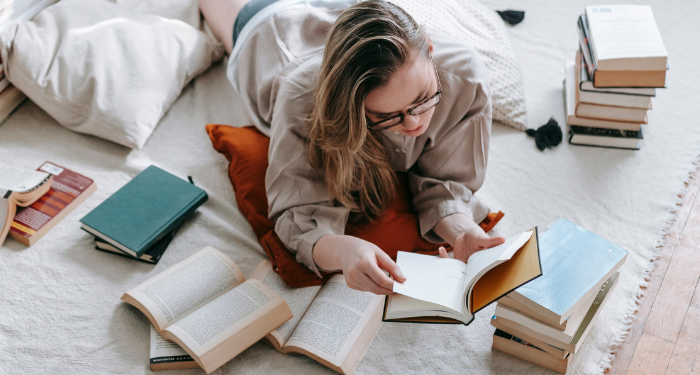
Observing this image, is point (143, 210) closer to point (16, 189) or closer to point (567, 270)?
point (16, 189)

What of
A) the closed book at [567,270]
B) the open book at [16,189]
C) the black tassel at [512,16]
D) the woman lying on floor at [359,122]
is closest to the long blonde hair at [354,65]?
the woman lying on floor at [359,122]

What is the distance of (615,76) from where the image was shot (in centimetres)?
149

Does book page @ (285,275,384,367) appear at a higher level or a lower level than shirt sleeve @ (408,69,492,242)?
lower

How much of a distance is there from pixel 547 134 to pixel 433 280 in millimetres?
897

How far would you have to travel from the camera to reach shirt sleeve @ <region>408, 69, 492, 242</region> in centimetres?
122

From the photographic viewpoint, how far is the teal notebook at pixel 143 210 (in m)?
1.27

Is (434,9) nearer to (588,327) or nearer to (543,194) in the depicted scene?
(543,194)

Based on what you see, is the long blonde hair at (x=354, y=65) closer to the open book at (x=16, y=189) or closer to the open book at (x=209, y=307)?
the open book at (x=209, y=307)

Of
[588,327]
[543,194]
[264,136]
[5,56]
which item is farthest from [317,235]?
[5,56]

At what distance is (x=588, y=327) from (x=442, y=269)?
36 cm

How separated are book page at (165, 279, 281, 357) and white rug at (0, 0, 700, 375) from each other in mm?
95

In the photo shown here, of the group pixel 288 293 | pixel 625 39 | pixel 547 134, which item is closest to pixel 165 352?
pixel 288 293

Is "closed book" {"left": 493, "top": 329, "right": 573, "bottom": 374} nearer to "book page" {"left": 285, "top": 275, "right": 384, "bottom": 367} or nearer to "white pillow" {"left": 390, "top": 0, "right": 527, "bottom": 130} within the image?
"book page" {"left": 285, "top": 275, "right": 384, "bottom": 367}

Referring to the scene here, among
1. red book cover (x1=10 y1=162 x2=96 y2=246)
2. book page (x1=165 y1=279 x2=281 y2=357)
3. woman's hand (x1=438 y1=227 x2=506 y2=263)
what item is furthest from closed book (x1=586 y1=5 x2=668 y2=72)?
red book cover (x1=10 y1=162 x2=96 y2=246)
